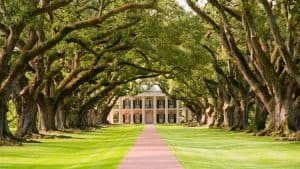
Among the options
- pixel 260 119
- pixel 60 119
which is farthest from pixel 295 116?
pixel 60 119

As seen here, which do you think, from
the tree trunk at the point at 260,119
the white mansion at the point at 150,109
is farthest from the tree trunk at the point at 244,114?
the white mansion at the point at 150,109

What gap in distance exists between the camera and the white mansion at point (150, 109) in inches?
6531

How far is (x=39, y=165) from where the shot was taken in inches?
797

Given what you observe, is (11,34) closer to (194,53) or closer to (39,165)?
(39,165)

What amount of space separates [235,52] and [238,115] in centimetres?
2432

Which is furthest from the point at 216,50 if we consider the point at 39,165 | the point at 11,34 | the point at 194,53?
the point at 39,165

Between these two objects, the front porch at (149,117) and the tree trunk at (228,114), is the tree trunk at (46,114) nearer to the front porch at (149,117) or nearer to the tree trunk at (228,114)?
the tree trunk at (228,114)

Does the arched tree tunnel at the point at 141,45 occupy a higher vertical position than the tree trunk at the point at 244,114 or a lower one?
higher

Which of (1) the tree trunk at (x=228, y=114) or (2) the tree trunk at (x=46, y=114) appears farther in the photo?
(1) the tree trunk at (x=228, y=114)

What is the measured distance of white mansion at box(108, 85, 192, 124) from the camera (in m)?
166

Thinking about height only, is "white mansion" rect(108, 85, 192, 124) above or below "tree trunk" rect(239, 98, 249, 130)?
above

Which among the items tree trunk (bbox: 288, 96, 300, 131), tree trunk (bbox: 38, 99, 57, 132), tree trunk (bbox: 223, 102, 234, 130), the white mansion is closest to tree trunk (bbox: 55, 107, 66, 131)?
tree trunk (bbox: 38, 99, 57, 132)

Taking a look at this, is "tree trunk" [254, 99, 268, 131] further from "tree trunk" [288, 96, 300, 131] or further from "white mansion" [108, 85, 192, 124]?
"white mansion" [108, 85, 192, 124]

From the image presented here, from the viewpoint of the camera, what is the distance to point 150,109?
16725 centimetres
